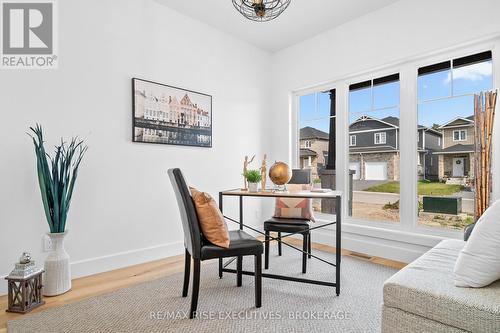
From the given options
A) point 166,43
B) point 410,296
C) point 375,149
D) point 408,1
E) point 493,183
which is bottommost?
point 410,296

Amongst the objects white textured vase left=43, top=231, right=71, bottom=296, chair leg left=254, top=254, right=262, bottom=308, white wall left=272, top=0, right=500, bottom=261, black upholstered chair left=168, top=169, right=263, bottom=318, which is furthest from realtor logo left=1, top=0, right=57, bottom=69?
white wall left=272, top=0, right=500, bottom=261

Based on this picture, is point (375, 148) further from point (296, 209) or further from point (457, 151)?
point (296, 209)

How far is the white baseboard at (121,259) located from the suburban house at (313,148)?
2.14 meters

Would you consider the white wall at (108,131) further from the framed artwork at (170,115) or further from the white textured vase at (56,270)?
the white textured vase at (56,270)

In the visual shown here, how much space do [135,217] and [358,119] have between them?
295 centimetres

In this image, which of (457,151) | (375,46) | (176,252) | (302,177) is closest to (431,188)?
(457,151)

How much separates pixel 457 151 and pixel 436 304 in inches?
87.8

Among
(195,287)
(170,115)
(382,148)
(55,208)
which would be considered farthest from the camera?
(382,148)

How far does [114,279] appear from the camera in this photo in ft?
8.27

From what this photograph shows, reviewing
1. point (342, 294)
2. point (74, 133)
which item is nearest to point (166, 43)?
point (74, 133)

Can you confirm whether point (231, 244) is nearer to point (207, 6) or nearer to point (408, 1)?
point (207, 6)

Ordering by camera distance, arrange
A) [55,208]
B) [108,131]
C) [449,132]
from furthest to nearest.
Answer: [449,132] < [108,131] < [55,208]

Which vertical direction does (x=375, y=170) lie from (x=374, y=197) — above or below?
above

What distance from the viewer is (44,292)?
7.14 feet
